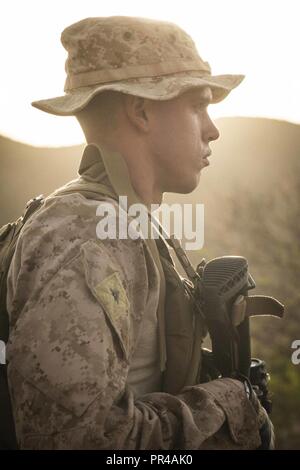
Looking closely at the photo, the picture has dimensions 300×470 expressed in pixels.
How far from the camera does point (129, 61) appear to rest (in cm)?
279

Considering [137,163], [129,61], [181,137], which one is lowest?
[137,163]

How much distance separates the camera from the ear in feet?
9.30

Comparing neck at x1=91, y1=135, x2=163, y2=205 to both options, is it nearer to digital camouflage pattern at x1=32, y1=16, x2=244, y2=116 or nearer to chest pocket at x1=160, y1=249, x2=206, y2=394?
digital camouflage pattern at x1=32, y1=16, x2=244, y2=116

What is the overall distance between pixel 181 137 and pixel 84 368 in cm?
130

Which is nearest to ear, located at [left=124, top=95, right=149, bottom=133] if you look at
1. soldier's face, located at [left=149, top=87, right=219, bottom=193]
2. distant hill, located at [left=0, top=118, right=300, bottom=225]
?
soldier's face, located at [left=149, top=87, right=219, bottom=193]

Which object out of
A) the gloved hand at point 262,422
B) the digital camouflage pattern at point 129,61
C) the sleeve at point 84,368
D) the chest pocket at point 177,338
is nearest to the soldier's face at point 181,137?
the digital camouflage pattern at point 129,61

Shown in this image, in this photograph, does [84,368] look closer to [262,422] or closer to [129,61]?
[262,422]

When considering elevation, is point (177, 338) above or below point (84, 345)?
below

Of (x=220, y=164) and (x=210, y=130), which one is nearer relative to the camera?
(x=210, y=130)

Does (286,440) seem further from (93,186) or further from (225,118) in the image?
(225,118)

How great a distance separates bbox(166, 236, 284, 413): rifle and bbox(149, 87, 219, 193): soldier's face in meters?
0.43

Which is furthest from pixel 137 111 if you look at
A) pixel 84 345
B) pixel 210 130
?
pixel 84 345

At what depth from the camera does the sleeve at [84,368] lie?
2037 mm

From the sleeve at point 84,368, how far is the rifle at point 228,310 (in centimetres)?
48
